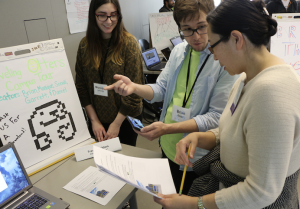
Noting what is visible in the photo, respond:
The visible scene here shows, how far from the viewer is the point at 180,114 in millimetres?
1216

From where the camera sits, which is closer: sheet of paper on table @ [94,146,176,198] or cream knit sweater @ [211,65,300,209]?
cream knit sweater @ [211,65,300,209]

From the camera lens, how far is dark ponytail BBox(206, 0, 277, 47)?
0.70 metres

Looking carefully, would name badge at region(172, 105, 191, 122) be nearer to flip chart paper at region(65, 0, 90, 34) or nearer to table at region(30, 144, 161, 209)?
table at region(30, 144, 161, 209)

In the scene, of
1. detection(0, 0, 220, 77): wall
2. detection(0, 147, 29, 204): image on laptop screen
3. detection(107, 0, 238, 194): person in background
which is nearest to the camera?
detection(0, 147, 29, 204): image on laptop screen

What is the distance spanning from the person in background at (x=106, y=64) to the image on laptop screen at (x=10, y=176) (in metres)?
0.61

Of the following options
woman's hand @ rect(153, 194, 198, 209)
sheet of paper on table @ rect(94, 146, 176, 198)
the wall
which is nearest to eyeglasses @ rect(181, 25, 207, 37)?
sheet of paper on table @ rect(94, 146, 176, 198)

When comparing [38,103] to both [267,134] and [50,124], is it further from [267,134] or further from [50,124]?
[267,134]

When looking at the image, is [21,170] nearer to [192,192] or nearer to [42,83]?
[42,83]

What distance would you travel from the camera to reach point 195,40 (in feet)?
3.72

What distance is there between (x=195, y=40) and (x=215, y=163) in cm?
61

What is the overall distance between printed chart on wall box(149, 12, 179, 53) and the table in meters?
2.74

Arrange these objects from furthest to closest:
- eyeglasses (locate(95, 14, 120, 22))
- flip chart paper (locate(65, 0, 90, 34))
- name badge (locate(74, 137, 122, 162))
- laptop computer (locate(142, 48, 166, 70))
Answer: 1. laptop computer (locate(142, 48, 166, 70))
2. flip chart paper (locate(65, 0, 90, 34))
3. eyeglasses (locate(95, 14, 120, 22))
4. name badge (locate(74, 137, 122, 162))

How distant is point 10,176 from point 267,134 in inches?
38.7

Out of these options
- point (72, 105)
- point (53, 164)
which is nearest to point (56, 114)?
point (72, 105)
